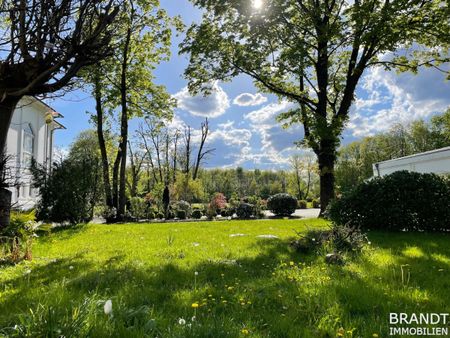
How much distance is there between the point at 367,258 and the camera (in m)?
4.89

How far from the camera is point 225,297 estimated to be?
10.6ft

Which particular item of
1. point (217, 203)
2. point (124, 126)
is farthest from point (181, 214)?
point (124, 126)

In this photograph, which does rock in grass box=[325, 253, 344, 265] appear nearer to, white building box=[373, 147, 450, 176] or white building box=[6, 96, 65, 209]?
white building box=[373, 147, 450, 176]

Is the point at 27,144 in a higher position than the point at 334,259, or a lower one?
higher

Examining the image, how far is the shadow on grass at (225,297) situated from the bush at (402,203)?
3.68 meters

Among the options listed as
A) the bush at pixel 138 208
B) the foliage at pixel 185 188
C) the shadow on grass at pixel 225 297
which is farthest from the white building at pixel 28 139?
the shadow on grass at pixel 225 297

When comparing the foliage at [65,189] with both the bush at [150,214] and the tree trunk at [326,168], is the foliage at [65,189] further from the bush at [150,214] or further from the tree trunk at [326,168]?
the tree trunk at [326,168]

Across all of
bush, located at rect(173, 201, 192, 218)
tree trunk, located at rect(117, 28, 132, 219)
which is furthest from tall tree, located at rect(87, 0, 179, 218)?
bush, located at rect(173, 201, 192, 218)

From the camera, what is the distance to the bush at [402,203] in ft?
27.7

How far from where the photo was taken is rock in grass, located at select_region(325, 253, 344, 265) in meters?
4.60

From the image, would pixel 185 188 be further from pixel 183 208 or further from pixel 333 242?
pixel 333 242

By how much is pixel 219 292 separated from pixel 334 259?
208cm

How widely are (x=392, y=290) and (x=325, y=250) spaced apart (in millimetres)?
1970

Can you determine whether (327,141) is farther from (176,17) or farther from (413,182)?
(176,17)
